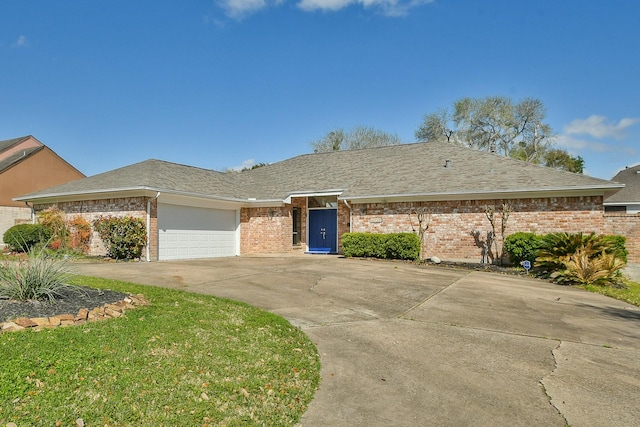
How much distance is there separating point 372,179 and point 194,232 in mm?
8288

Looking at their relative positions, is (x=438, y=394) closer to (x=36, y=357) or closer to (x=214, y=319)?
(x=214, y=319)

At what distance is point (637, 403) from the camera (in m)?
3.41

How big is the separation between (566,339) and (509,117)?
35.4 m

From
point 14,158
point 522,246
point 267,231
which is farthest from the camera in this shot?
point 14,158

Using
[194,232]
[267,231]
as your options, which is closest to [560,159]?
[267,231]

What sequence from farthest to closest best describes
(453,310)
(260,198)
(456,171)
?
1. (260,198)
2. (456,171)
3. (453,310)

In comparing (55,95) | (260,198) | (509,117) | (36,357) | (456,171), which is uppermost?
(509,117)

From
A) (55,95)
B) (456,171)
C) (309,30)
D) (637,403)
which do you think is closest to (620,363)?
(637,403)

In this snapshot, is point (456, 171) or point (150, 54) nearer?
point (150, 54)

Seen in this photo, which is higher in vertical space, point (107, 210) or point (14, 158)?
point (14, 158)

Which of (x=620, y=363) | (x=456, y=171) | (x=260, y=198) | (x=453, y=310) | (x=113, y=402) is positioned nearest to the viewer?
(x=113, y=402)

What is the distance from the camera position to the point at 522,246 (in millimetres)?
12281

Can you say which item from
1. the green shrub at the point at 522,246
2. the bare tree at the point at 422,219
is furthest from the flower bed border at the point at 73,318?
the green shrub at the point at 522,246

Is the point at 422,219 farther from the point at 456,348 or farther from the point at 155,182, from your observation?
the point at 155,182
